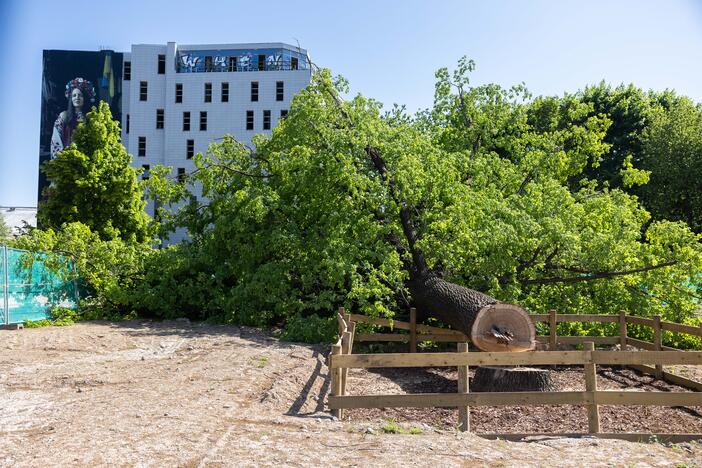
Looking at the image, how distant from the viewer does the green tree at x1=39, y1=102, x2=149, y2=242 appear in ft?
95.4

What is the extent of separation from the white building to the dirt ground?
4413cm

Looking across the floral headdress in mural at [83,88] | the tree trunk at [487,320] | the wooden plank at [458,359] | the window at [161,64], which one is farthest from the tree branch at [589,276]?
the floral headdress in mural at [83,88]

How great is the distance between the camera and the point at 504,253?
13.7 meters

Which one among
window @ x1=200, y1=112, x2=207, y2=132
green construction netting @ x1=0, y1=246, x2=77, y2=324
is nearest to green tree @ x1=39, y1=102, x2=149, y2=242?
green construction netting @ x1=0, y1=246, x2=77, y2=324

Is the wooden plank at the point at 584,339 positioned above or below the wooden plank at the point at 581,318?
below

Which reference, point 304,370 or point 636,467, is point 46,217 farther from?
point 636,467

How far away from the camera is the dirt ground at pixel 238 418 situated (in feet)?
18.2

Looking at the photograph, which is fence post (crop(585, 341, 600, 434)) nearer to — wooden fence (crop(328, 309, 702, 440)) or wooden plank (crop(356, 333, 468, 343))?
wooden fence (crop(328, 309, 702, 440))

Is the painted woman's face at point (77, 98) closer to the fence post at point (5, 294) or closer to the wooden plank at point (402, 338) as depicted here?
the fence post at point (5, 294)

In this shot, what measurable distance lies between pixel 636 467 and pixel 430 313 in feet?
26.3

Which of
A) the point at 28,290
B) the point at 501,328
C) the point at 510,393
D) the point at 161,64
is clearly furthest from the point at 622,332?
the point at 161,64

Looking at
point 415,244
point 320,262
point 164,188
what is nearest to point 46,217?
point 164,188

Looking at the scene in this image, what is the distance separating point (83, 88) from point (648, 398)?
60589 millimetres

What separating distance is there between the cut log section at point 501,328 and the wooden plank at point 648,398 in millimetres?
3259
